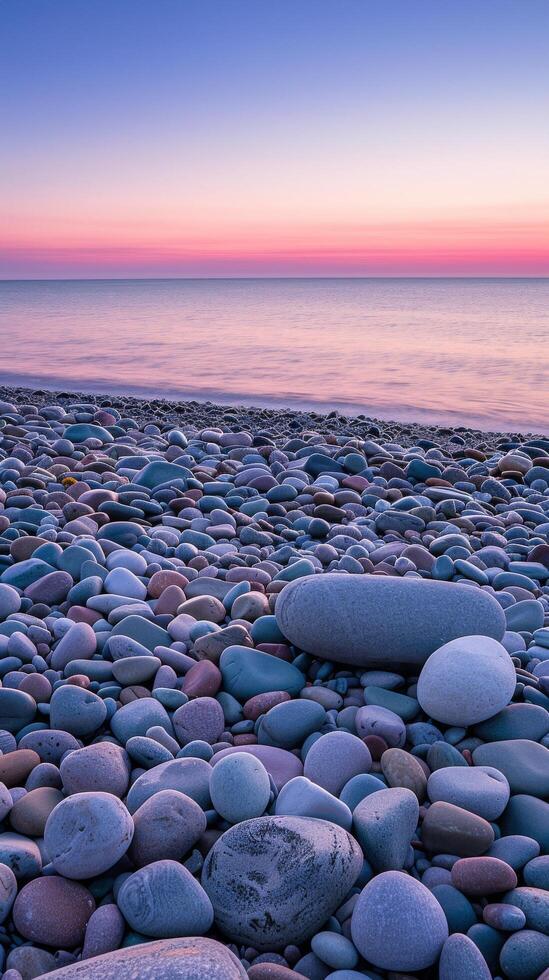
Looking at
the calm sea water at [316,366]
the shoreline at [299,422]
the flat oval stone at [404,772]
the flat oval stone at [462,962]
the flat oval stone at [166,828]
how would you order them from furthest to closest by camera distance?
the calm sea water at [316,366] < the shoreline at [299,422] < the flat oval stone at [404,772] < the flat oval stone at [166,828] < the flat oval stone at [462,962]

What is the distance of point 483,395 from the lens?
1018cm

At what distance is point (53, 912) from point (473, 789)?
1.00 m

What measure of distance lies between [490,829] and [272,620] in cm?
109

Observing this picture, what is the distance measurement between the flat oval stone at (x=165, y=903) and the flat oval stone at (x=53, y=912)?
87 mm

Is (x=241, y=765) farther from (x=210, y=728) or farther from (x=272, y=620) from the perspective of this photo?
(x=272, y=620)

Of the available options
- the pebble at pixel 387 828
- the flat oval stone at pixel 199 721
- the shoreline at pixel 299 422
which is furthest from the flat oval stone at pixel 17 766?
the shoreline at pixel 299 422

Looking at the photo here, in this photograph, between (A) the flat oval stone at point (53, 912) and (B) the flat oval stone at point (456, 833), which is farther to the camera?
(B) the flat oval stone at point (456, 833)

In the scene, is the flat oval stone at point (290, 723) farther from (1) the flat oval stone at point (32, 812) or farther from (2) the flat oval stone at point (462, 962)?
(2) the flat oval stone at point (462, 962)

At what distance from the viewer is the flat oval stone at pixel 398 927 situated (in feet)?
4.60

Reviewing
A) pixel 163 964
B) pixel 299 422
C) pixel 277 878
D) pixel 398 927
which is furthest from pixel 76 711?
pixel 299 422

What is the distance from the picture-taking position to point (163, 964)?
4.11 ft

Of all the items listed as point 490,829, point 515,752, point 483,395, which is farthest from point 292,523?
point 483,395

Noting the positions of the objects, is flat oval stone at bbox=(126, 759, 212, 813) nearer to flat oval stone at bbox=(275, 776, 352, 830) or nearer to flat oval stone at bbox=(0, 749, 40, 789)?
flat oval stone at bbox=(275, 776, 352, 830)

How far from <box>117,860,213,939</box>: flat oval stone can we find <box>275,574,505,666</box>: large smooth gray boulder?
39.9 inches
